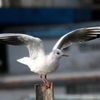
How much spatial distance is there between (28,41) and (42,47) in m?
0.08

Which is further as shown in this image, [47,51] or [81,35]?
[47,51]

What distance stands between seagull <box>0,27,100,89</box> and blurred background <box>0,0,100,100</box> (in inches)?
79.1

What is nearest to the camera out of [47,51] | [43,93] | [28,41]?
[43,93]

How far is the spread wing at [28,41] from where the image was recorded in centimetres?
235

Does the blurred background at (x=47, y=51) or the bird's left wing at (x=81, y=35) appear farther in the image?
the blurred background at (x=47, y=51)

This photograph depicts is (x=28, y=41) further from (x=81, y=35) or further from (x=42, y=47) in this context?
(x=81, y=35)

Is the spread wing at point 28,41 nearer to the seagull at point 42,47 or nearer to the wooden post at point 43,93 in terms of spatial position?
the seagull at point 42,47

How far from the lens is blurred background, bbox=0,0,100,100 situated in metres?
4.87

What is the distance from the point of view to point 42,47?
7.73ft

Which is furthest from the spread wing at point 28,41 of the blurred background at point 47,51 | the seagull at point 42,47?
the blurred background at point 47,51

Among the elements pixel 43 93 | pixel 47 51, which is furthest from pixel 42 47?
pixel 47 51

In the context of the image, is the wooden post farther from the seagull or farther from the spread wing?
the spread wing

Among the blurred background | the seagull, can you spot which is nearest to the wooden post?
the seagull

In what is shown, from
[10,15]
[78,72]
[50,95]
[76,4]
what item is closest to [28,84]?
[78,72]
